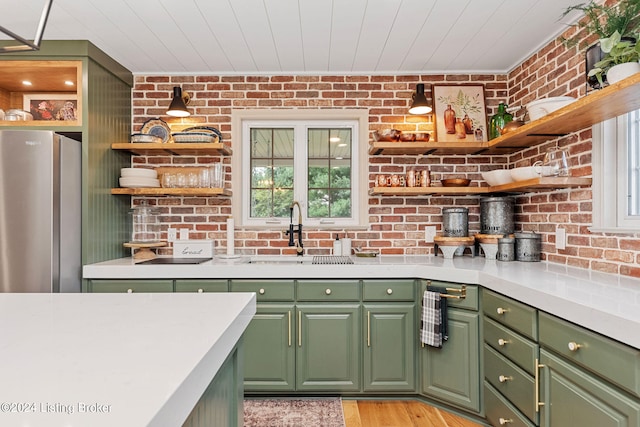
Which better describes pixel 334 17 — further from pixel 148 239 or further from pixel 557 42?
pixel 148 239

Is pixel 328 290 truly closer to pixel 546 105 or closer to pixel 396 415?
pixel 396 415

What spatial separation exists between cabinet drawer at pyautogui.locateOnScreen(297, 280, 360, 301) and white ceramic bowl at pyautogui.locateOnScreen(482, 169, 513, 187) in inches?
52.7

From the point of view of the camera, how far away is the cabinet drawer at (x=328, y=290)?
8.75ft

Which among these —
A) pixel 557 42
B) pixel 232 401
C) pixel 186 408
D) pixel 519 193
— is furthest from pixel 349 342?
pixel 557 42

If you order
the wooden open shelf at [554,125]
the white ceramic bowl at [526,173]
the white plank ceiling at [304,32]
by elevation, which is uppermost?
the white plank ceiling at [304,32]

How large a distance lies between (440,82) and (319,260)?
1.86m

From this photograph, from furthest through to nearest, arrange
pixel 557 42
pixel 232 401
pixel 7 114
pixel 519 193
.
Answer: pixel 519 193 → pixel 7 114 → pixel 557 42 → pixel 232 401

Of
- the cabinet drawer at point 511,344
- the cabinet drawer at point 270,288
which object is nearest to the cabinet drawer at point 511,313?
the cabinet drawer at point 511,344

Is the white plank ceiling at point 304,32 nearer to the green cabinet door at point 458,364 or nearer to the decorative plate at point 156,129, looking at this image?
the decorative plate at point 156,129

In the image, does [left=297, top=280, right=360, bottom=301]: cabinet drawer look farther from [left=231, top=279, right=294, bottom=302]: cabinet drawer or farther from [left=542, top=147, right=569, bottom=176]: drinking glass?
[left=542, top=147, right=569, bottom=176]: drinking glass

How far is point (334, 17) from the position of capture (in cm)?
243

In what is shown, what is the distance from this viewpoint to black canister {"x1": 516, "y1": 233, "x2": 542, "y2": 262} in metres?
2.72

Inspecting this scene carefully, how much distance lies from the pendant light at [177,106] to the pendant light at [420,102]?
1.81m

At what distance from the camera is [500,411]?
7.00 ft
